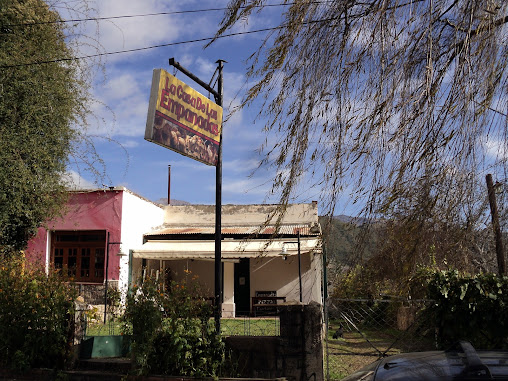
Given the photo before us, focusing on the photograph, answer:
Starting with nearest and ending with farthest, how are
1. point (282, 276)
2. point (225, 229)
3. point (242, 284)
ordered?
1. point (282, 276)
2. point (242, 284)
3. point (225, 229)

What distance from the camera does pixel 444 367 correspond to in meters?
2.93

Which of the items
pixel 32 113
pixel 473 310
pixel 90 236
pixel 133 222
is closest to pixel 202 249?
pixel 133 222

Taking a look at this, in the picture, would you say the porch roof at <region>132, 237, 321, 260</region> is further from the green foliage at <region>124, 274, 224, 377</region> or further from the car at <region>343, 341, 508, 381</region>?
the car at <region>343, 341, 508, 381</region>

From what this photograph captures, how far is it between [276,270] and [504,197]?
18.0 m

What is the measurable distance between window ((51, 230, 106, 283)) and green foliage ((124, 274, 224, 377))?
12.4 meters

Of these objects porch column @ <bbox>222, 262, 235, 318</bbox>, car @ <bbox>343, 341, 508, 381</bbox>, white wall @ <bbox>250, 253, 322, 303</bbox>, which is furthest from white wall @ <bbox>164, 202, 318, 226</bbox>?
car @ <bbox>343, 341, 508, 381</bbox>

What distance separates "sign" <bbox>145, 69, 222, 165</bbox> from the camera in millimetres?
6652

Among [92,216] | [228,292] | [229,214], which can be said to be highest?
[229,214]

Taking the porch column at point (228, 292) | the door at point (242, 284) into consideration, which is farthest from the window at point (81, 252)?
the door at point (242, 284)

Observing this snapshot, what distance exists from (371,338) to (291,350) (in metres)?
6.75

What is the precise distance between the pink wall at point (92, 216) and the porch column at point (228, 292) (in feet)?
15.0

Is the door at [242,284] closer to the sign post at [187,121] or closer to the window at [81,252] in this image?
the window at [81,252]

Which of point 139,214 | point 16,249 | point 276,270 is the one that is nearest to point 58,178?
point 16,249

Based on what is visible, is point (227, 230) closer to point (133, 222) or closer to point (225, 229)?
point (225, 229)
